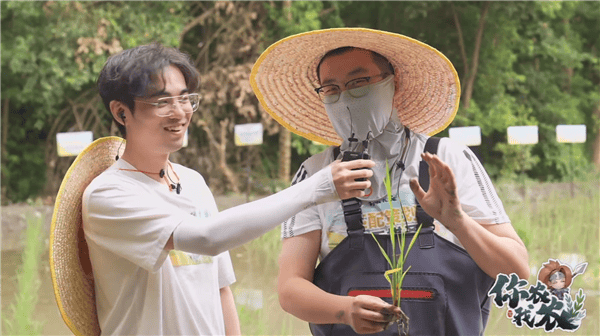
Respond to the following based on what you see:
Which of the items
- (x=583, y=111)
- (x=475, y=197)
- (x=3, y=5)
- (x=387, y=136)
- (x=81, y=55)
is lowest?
(x=583, y=111)

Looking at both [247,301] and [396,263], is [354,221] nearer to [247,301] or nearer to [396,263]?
[396,263]

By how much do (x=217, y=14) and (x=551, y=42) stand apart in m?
6.01

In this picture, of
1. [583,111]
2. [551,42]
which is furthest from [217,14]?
[583,111]

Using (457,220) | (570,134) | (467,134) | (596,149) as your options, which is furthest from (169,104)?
(596,149)

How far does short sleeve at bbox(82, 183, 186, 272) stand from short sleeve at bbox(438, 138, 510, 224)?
0.60 metres

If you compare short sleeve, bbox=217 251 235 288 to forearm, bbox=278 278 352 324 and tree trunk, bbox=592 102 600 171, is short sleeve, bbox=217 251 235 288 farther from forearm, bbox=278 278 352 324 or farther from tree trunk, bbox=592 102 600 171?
tree trunk, bbox=592 102 600 171

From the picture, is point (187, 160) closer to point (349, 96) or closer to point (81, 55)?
point (81, 55)

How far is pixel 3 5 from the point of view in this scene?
7961mm

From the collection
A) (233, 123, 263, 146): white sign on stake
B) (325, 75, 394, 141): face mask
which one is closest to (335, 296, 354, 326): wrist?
(325, 75, 394, 141): face mask

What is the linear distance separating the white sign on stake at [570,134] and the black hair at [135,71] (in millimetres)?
6793

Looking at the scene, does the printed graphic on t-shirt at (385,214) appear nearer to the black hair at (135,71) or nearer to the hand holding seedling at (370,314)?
the hand holding seedling at (370,314)

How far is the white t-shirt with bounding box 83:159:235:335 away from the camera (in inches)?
55.6

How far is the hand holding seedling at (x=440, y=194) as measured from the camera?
1327 mm

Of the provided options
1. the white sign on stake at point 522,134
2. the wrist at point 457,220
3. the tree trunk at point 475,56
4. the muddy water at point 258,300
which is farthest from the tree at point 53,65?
the wrist at point 457,220
